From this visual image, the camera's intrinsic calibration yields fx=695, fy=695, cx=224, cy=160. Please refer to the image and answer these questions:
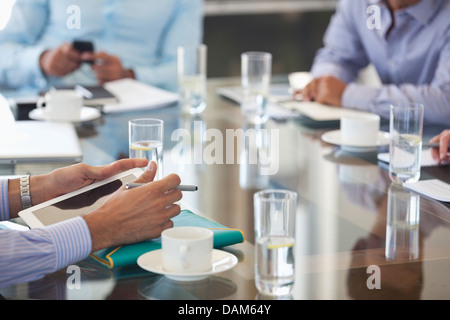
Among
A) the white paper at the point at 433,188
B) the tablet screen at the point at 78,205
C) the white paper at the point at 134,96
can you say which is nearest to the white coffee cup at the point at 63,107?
the white paper at the point at 134,96

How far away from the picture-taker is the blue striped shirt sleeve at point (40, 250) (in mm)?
1071

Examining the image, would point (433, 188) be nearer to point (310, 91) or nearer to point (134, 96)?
point (310, 91)

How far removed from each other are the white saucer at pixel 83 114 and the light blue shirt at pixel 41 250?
1.09m

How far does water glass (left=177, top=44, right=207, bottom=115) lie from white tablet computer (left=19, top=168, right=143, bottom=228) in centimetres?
99

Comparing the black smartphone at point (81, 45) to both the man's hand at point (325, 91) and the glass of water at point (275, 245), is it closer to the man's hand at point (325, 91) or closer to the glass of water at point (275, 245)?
the man's hand at point (325, 91)

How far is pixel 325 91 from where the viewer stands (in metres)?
2.38

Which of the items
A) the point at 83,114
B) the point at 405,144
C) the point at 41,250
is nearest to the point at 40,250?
the point at 41,250

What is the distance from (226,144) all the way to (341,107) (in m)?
0.59

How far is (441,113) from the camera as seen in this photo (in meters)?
2.22

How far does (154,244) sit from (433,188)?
69 centimetres

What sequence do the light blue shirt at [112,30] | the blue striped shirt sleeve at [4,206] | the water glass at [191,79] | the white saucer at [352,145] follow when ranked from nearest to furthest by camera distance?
Result: the blue striped shirt sleeve at [4,206]
the white saucer at [352,145]
the water glass at [191,79]
the light blue shirt at [112,30]

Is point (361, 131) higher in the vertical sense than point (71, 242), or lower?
higher

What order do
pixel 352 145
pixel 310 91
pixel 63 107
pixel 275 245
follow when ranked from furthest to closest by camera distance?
pixel 310 91
pixel 63 107
pixel 352 145
pixel 275 245
